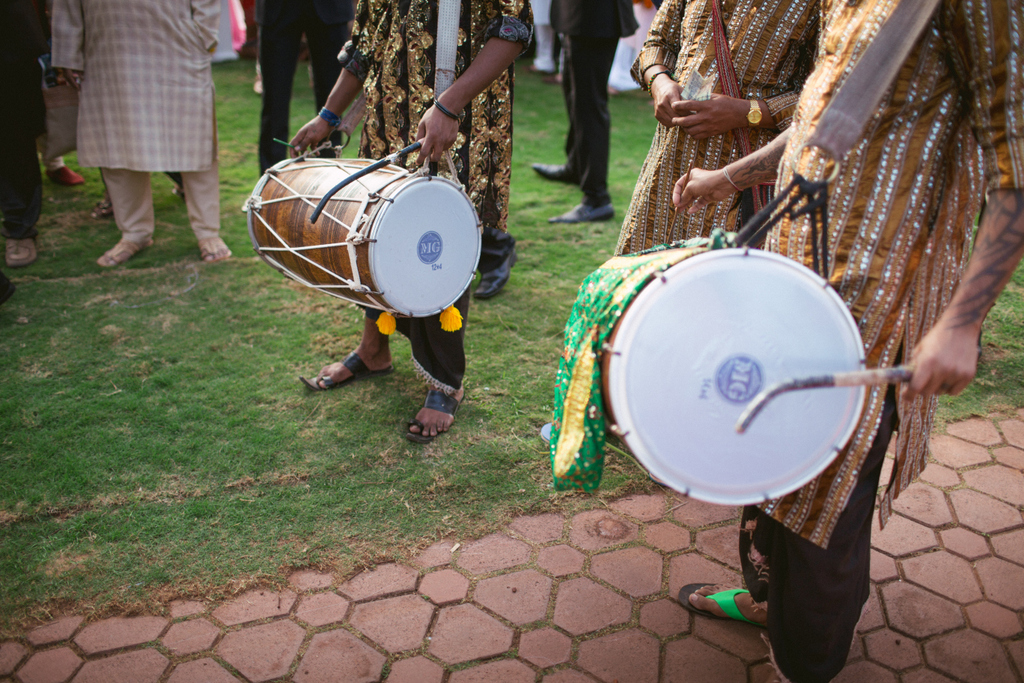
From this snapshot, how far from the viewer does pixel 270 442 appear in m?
2.65

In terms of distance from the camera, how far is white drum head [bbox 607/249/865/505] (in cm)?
117

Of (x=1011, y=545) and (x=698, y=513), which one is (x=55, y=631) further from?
(x=1011, y=545)

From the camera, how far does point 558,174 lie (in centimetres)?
577

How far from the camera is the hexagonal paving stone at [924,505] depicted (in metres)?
2.37

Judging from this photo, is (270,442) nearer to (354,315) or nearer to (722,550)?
(354,315)

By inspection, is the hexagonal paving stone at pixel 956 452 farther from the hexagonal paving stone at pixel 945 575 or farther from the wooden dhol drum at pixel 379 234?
the wooden dhol drum at pixel 379 234

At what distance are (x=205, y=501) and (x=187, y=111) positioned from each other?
267 centimetres

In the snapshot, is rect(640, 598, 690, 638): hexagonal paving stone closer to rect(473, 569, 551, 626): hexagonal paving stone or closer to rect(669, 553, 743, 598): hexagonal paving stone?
rect(669, 553, 743, 598): hexagonal paving stone

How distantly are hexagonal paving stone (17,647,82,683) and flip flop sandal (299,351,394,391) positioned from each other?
4.50 ft

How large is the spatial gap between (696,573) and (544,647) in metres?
0.58

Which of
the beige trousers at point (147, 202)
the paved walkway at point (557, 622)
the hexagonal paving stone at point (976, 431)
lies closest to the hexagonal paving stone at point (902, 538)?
the paved walkway at point (557, 622)

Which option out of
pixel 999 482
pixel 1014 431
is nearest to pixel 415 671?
pixel 999 482

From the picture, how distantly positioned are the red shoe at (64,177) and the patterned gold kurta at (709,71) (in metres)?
4.96

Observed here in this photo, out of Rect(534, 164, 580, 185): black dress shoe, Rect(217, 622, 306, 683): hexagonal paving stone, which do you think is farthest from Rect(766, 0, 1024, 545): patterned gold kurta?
Rect(534, 164, 580, 185): black dress shoe
